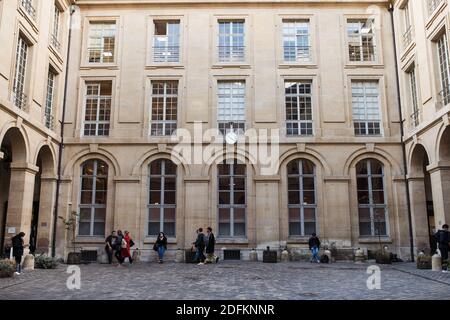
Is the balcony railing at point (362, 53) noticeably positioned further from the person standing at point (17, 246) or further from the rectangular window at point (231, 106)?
the person standing at point (17, 246)

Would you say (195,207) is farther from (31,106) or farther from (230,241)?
(31,106)

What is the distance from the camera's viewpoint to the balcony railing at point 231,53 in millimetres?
18875

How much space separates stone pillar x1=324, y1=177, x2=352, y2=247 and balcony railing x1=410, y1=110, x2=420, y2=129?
331cm

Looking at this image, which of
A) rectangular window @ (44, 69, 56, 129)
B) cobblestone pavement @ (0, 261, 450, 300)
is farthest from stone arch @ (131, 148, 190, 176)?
cobblestone pavement @ (0, 261, 450, 300)

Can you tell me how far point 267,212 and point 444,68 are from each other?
833cm

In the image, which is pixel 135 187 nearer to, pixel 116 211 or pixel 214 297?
pixel 116 211

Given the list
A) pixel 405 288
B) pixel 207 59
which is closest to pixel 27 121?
pixel 207 59

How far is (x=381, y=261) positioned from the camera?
15891mm

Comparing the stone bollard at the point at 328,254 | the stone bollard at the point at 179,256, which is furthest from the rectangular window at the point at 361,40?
the stone bollard at the point at 179,256

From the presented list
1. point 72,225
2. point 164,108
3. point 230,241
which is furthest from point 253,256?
point 72,225

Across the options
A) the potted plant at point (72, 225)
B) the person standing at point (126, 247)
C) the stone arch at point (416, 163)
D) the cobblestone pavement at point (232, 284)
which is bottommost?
the cobblestone pavement at point (232, 284)

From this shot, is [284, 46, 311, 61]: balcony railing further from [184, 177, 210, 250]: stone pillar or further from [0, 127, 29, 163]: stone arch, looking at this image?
[0, 127, 29, 163]: stone arch

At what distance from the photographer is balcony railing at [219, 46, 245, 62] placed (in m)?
18.9

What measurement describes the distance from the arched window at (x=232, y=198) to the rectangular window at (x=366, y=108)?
17.5 feet
